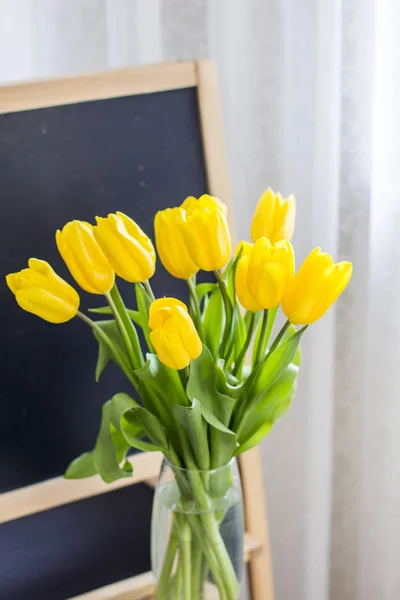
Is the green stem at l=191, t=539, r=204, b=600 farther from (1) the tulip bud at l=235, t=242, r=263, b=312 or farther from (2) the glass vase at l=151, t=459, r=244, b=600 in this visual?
(1) the tulip bud at l=235, t=242, r=263, b=312

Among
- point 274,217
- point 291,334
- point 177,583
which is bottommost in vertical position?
point 177,583

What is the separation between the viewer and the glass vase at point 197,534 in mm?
796

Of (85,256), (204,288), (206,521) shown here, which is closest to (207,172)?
(204,288)

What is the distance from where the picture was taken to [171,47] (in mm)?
1204

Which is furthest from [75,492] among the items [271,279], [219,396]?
[271,279]

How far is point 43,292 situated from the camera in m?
0.74

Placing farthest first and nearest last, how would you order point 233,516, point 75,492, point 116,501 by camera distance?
point 116,501, point 75,492, point 233,516

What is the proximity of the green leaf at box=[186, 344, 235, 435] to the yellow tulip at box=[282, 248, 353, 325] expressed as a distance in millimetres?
88

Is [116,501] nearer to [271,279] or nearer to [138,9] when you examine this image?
[271,279]

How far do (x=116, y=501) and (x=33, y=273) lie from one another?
1.25ft

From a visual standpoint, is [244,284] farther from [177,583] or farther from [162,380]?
[177,583]

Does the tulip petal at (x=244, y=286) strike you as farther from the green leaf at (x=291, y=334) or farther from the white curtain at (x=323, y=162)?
the white curtain at (x=323, y=162)

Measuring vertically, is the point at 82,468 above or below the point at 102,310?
below

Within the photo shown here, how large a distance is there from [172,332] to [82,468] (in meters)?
0.25
